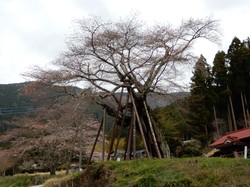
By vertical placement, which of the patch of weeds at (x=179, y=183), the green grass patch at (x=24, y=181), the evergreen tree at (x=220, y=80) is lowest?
the green grass patch at (x=24, y=181)

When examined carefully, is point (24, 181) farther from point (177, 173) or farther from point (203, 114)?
point (177, 173)

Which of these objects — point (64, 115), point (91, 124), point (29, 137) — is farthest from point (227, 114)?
point (64, 115)

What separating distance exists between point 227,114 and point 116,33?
2090 centimetres

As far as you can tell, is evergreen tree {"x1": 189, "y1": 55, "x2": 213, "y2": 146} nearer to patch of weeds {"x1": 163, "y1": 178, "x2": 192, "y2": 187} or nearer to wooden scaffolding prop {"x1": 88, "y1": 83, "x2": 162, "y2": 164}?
wooden scaffolding prop {"x1": 88, "y1": 83, "x2": 162, "y2": 164}

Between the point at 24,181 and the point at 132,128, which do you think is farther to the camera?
the point at 24,181

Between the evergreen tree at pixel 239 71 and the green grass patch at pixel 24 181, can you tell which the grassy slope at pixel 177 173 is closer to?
the green grass patch at pixel 24 181

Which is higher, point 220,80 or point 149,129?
point 220,80

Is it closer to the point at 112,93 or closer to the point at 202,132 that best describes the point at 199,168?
the point at 112,93

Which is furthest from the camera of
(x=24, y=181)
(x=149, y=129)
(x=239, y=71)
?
(x=239, y=71)

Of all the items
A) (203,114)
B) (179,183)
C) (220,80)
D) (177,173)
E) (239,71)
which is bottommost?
(179,183)

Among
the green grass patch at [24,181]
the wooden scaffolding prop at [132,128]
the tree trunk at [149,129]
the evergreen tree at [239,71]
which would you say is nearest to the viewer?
the wooden scaffolding prop at [132,128]

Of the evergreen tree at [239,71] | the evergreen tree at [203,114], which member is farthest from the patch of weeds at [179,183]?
the evergreen tree at [239,71]

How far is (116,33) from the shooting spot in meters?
10.9

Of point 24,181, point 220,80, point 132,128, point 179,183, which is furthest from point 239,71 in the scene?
point 179,183
